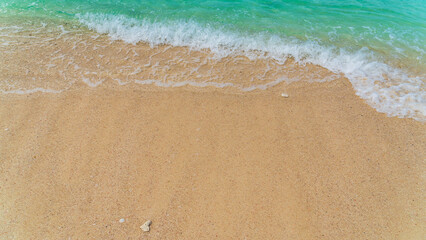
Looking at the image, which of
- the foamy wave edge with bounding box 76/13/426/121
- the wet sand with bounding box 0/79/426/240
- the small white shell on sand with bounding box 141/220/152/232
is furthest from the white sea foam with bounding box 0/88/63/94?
the small white shell on sand with bounding box 141/220/152/232

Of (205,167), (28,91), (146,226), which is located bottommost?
(146,226)

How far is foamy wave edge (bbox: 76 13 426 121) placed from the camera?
176 inches

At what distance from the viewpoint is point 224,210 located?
2.82 metres

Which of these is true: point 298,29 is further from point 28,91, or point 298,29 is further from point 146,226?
point 28,91

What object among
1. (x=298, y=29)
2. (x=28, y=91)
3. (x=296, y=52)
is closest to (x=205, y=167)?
(x=28, y=91)

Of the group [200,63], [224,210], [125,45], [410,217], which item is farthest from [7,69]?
[410,217]

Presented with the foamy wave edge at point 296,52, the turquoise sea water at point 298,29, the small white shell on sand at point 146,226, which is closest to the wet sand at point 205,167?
the small white shell on sand at point 146,226

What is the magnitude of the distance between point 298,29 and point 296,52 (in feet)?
4.23

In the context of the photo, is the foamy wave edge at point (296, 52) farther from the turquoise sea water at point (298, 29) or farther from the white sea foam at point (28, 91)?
the white sea foam at point (28, 91)

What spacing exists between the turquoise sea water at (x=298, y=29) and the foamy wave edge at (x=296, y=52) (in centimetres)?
2

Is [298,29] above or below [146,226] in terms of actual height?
above

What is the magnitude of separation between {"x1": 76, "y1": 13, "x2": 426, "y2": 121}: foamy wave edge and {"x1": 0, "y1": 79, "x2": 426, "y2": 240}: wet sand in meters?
0.58

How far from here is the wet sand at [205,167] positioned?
8.97 ft

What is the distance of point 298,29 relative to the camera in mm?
6492
